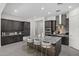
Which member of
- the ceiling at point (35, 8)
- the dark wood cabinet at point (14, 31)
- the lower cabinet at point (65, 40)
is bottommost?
the lower cabinet at point (65, 40)

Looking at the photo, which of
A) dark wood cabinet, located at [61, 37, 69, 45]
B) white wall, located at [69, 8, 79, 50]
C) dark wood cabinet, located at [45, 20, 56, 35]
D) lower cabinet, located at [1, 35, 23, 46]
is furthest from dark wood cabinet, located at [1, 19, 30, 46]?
white wall, located at [69, 8, 79, 50]

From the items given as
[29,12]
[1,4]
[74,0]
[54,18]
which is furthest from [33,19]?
[74,0]

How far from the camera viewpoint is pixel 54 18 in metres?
3.25

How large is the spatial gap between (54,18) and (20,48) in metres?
1.63

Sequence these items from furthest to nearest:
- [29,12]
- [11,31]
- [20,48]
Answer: [11,31] → [20,48] → [29,12]

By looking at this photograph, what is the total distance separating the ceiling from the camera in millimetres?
2785

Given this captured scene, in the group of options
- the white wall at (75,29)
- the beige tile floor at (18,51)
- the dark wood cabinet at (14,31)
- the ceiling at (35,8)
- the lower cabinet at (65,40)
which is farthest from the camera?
the lower cabinet at (65,40)

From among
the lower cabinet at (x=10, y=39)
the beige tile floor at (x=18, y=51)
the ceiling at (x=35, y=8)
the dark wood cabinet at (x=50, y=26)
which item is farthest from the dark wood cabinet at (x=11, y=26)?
the dark wood cabinet at (x=50, y=26)

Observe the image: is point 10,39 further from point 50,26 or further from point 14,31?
point 50,26

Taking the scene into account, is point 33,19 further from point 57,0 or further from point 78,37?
point 78,37

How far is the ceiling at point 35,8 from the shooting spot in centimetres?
279

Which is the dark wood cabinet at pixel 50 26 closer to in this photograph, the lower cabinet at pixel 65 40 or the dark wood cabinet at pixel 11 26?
the lower cabinet at pixel 65 40

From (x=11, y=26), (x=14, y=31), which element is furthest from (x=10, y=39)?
(x=11, y=26)

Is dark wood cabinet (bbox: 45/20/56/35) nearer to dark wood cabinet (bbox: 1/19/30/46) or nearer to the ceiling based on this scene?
the ceiling
